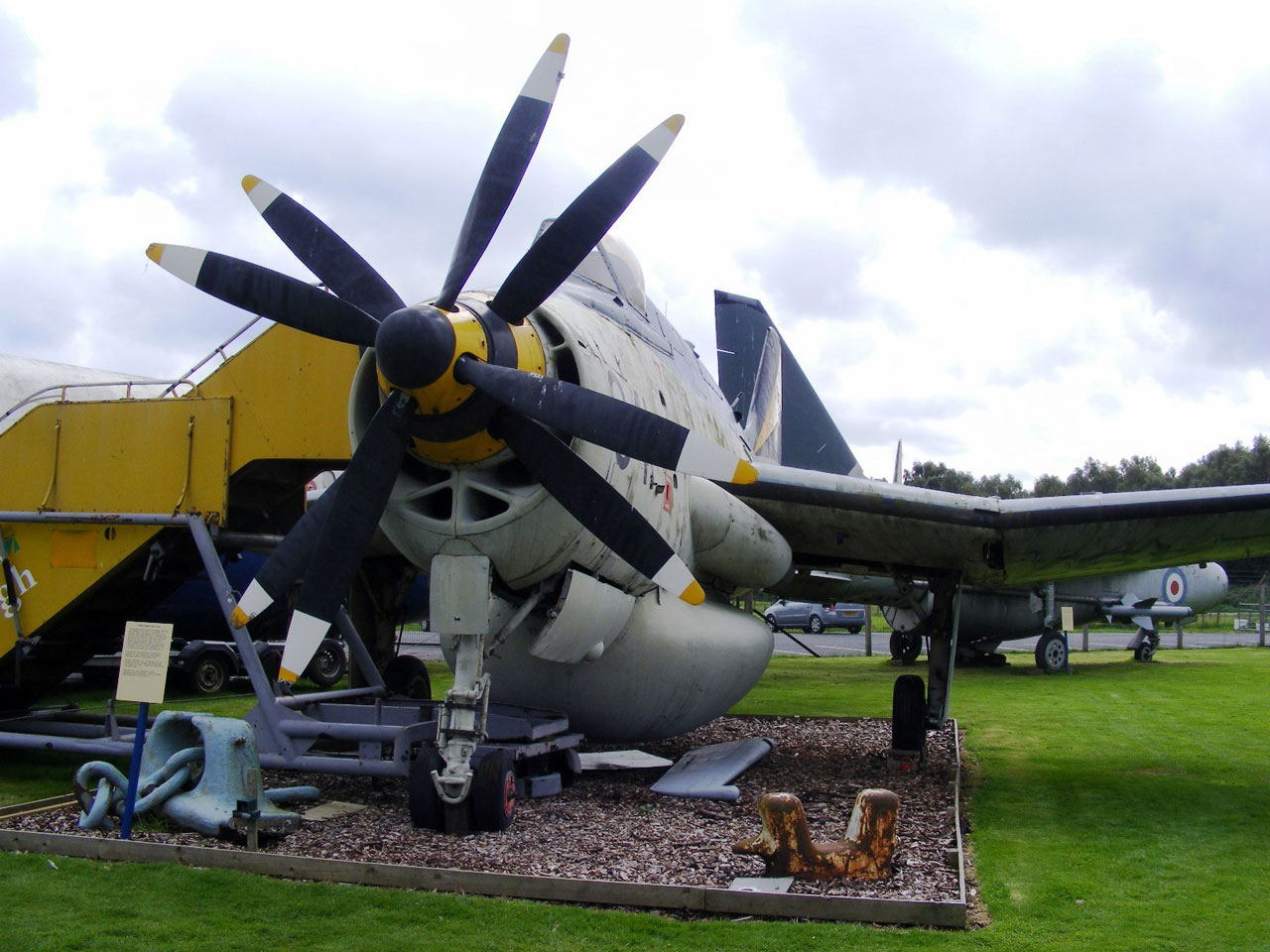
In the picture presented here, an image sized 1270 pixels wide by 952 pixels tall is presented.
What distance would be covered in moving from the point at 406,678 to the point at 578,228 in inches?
264

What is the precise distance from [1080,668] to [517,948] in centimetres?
2127

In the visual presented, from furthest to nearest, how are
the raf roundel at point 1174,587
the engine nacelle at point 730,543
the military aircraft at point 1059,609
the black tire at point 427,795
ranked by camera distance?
the raf roundel at point 1174,587
the military aircraft at point 1059,609
the engine nacelle at point 730,543
the black tire at point 427,795

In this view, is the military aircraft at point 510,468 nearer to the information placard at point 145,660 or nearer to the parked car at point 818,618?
the information placard at point 145,660

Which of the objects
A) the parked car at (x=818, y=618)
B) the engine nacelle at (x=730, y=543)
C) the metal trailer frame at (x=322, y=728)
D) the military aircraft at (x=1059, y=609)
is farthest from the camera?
the parked car at (x=818, y=618)

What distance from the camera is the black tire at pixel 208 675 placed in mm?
17109

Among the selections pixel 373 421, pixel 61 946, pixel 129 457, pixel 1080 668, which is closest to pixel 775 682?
pixel 1080 668

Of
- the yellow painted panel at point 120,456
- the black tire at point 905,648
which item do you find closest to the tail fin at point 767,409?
the yellow painted panel at point 120,456

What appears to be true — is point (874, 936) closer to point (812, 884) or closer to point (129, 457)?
point (812, 884)

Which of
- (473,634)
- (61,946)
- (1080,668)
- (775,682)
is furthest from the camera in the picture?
(1080,668)

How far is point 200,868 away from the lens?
595cm

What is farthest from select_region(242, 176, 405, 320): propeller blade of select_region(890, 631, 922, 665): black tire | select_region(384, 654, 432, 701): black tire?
select_region(890, 631, 922, 665): black tire

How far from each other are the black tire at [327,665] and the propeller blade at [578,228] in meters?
13.4

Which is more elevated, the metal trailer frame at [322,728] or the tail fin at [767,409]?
the tail fin at [767,409]

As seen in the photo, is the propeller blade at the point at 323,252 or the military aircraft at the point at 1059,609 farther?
the military aircraft at the point at 1059,609
